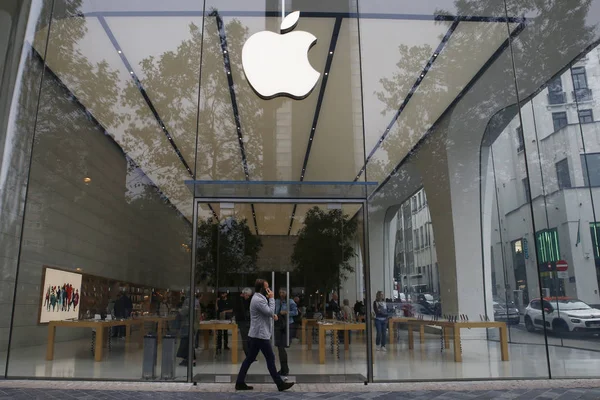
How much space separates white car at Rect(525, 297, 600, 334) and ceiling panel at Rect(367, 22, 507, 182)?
333 cm

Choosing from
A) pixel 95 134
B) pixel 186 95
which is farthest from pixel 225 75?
pixel 95 134

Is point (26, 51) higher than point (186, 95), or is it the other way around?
point (26, 51)

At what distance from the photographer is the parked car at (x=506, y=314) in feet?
24.5

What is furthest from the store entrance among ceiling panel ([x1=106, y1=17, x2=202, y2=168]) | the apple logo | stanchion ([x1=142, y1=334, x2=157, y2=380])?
the apple logo

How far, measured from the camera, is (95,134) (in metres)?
8.42

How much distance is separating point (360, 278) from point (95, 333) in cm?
431

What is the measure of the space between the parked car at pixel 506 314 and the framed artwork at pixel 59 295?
22.6 feet

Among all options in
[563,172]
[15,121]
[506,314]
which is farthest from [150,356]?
[563,172]

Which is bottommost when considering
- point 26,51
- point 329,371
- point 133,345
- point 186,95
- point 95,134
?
point 329,371

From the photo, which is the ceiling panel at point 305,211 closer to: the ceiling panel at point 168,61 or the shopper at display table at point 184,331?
the ceiling panel at point 168,61

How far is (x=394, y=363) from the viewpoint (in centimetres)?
731

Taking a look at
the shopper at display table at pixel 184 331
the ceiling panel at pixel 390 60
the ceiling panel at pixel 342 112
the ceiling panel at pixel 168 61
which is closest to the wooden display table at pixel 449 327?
the ceiling panel at pixel 342 112

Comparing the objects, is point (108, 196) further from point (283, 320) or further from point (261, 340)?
point (261, 340)

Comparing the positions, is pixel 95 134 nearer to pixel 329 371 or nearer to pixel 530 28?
pixel 329 371
